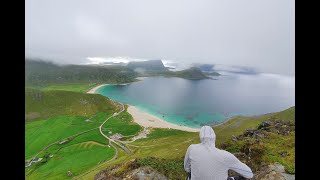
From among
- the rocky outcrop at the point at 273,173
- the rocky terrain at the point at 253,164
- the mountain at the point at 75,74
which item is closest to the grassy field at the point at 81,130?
the mountain at the point at 75,74

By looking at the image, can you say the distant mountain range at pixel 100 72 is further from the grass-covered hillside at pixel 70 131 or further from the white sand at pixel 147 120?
the white sand at pixel 147 120

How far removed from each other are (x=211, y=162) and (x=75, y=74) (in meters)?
13.2

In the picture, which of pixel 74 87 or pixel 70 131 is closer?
pixel 70 131

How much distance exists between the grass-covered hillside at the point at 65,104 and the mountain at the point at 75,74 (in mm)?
745

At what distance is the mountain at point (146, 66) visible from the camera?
11.7 meters

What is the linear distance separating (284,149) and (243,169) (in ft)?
15.9

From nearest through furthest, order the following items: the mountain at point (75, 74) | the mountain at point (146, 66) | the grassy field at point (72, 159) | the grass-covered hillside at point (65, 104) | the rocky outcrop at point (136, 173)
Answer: the rocky outcrop at point (136, 173), the mountain at point (146, 66), the grassy field at point (72, 159), the mountain at point (75, 74), the grass-covered hillside at point (65, 104)

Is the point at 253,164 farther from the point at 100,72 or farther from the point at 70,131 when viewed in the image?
the point at 70,131

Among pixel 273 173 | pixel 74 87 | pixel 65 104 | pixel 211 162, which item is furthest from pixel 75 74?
pixel 211 162

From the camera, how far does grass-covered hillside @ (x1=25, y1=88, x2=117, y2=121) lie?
1469 cm

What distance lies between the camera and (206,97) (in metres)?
11.0

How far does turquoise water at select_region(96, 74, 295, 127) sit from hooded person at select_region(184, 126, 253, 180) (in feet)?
22.2
